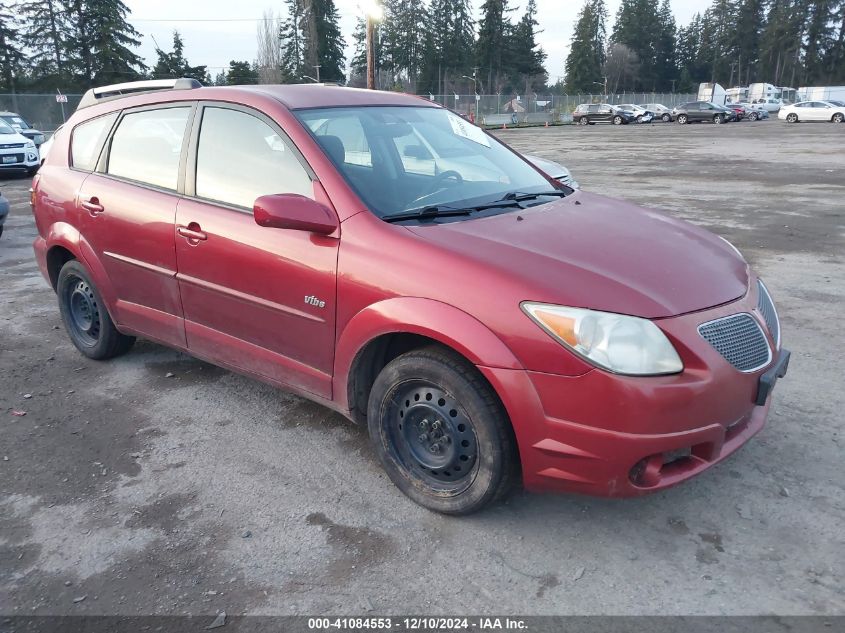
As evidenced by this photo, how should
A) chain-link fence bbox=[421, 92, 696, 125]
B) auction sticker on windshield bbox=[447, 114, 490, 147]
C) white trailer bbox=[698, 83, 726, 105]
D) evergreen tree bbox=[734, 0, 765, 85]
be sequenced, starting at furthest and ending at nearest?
evergreen tree bbox=[734, 0, 765, 85] < white trailer bbox=[698, 83, 726, 105] < chain-link fence bbox=[421, 92, 696, 125] < auction sticker on windshield bbox=[447, 114, 490, 147]

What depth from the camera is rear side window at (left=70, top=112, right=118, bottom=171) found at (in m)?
4.45

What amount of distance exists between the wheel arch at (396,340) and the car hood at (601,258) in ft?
0.80

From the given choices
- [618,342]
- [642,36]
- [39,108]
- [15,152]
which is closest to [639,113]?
[39,108]

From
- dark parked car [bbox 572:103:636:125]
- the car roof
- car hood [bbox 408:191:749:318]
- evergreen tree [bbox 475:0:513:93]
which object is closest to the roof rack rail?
the car roof

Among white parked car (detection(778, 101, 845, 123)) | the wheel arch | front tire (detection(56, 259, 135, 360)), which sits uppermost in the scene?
white parked car (detection(778, 101, 845, 123))

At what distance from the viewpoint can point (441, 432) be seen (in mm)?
2916

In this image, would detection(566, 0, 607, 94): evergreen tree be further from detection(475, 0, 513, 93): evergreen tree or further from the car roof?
the car roof

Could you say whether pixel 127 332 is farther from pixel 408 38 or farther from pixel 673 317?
pixel 408 38

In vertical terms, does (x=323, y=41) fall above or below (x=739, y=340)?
above

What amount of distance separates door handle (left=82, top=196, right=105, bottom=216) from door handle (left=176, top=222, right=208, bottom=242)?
2.88 ft

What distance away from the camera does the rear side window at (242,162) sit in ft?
11.0

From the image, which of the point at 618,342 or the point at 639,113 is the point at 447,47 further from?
the point at 618,342

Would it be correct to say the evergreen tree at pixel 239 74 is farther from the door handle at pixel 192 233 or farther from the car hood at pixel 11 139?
the door handle at pixel 192 233

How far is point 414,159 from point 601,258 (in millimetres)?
1319
